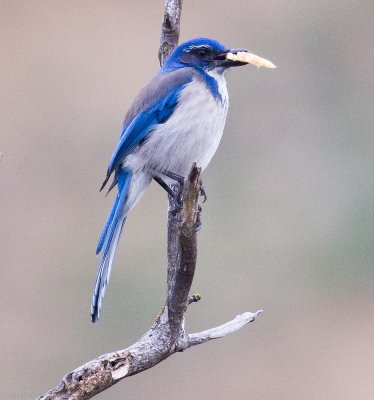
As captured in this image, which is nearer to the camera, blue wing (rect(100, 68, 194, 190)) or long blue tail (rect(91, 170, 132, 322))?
long blue tail (rect(91, 170, 132, 322))

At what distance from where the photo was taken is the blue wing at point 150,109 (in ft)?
22.4

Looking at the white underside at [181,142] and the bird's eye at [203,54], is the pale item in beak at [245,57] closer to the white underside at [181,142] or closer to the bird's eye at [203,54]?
the bird's eye at [203,54]

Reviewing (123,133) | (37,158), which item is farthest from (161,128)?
(37,158)

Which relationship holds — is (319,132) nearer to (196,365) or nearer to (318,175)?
(318,175)

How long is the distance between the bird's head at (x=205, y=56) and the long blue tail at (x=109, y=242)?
0.75 metres

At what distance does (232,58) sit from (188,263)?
6.33 ft

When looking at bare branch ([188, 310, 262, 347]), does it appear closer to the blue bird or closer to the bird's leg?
the bird's leg

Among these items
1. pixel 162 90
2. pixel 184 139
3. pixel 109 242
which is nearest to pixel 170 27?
pixel 162 90

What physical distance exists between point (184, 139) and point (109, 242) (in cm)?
80

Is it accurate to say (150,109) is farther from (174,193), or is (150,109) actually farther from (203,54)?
(174,193)

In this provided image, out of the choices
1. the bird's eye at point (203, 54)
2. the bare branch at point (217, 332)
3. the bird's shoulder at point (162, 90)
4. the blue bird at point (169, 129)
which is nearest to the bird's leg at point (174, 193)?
the blue bird at point (169, 129)

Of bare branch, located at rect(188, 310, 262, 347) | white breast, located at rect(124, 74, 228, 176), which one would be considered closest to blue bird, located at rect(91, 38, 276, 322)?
white breast, located at rect(124, 74, 228, 176)

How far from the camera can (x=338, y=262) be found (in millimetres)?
13516

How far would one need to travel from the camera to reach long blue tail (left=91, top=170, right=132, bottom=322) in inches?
239
